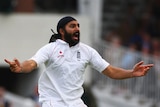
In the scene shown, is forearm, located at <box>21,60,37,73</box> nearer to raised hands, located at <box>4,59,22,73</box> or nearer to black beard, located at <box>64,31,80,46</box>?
raised hands, located at <box>4,59,22,73</box>

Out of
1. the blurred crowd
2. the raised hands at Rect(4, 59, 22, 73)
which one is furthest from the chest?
the blurred crowd

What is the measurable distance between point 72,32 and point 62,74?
1.90 feet

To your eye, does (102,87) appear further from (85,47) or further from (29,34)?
(85,47)

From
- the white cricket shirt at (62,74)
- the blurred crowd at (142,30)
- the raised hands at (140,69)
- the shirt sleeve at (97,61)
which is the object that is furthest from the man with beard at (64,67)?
the blurred crowd at (142,30)

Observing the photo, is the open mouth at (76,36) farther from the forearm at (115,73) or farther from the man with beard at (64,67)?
the forearm at (115,73)

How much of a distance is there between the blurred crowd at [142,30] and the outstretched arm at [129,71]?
36.1 feet

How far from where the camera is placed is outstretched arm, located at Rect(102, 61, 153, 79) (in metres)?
11.7

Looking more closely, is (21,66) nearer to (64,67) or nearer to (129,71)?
(64,67)

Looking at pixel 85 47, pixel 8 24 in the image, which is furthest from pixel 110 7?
pixel 85 47

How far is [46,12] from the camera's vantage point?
78.0 feet

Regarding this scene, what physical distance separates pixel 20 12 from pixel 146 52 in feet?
11.7

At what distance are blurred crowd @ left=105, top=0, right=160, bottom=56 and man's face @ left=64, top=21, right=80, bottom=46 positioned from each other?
11.5m

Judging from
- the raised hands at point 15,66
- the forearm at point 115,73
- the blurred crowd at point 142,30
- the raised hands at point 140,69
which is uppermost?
the raised hands at point 15,66

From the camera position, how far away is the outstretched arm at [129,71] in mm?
11703
